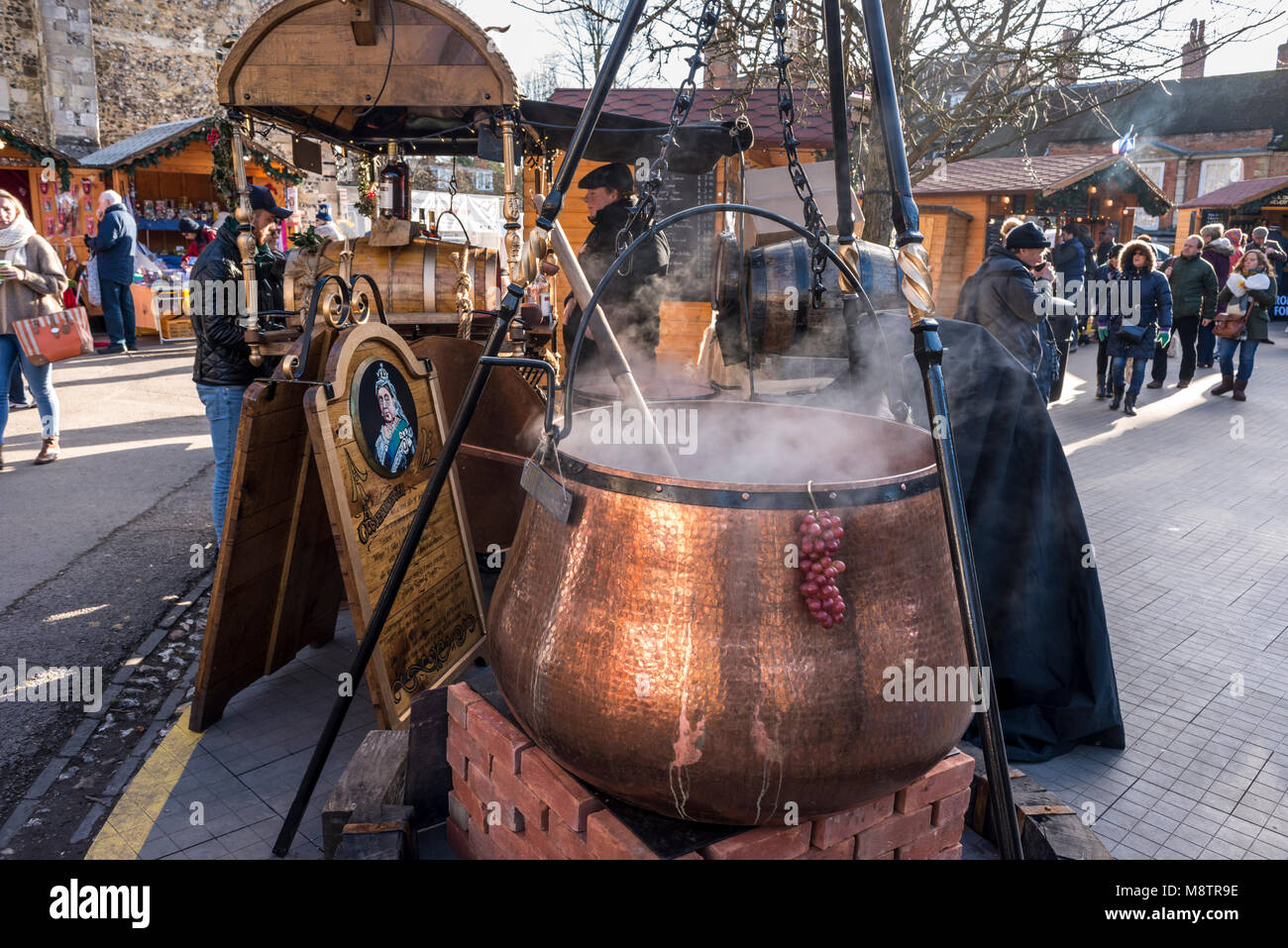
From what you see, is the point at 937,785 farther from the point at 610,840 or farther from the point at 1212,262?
the point at 1212,262

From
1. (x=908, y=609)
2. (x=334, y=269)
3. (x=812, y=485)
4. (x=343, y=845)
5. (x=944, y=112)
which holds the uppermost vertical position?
(x=944, y=112)

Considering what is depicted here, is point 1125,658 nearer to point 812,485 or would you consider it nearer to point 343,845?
point 812,485

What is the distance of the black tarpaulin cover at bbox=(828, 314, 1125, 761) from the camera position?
125 inches

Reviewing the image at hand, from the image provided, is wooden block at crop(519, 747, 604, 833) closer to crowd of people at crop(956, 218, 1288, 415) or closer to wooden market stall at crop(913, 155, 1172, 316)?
crowd of people at crop(956, 218, 1288, 415)

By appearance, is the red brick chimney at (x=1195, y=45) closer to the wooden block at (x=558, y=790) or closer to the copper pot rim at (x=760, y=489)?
the copper pot rim at (x=760, y=489)

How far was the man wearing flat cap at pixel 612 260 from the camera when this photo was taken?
5508mm

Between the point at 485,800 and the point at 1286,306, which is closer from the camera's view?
the point at 485,800

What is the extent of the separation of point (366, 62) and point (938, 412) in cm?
476

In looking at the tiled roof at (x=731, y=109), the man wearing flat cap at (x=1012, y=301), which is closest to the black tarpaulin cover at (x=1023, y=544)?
the man wearing flat cap at (x=1012, y=301)

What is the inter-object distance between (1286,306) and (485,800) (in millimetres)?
26379

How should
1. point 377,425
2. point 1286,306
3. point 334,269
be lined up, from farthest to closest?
point 1286,306
point 334,269
point 377,425

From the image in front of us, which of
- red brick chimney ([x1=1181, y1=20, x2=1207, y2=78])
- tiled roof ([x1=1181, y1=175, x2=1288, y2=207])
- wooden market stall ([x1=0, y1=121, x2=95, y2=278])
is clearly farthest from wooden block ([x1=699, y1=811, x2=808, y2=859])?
tiled roof ([x1=1181, y1=175, x2=1288, y2=207])
